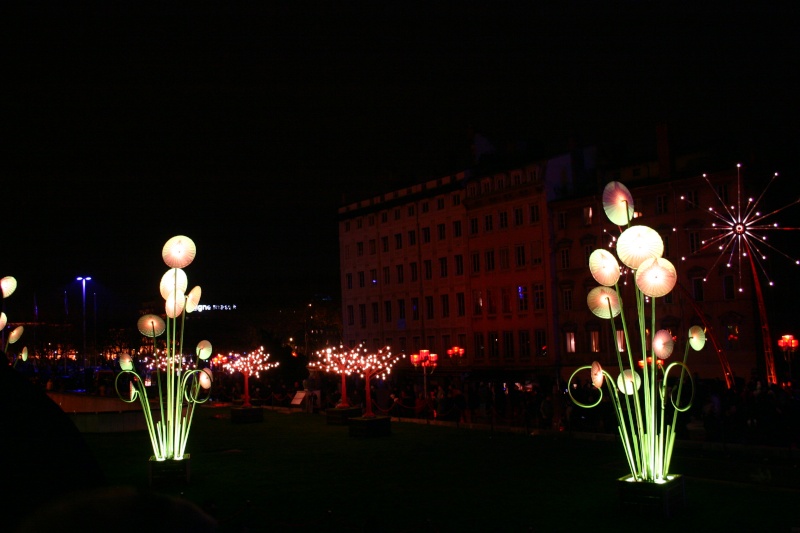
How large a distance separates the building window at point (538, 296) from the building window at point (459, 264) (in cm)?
682

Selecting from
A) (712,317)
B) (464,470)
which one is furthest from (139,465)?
(712,317)

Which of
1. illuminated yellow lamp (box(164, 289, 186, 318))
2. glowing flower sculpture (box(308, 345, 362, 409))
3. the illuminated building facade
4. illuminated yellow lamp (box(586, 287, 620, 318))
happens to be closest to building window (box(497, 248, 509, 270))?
the illuminated building facade

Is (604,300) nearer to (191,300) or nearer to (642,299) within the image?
(642,299)

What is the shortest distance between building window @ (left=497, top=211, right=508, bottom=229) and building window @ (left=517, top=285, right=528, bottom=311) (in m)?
4.24

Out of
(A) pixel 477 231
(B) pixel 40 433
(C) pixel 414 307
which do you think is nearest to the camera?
(B) pixel 40 433

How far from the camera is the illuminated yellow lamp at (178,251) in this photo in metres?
16.0

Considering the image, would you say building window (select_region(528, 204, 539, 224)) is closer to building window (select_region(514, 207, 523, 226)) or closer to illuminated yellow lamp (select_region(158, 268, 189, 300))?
building window (select_region(514, 207, 523, 226))

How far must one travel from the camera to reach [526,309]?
5219 centimetres

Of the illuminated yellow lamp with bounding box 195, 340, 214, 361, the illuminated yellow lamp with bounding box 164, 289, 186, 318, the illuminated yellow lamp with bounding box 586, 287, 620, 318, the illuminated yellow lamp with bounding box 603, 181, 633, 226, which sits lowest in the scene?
the illuminated yellow lamp with bounding box 195, 340, 214, 361

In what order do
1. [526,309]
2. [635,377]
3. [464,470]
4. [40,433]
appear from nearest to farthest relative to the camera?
[40,433] → [635,377] → [464,470] → [526,309]

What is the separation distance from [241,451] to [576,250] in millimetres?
31196

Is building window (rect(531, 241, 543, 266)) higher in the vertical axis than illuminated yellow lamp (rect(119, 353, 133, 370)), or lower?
higher

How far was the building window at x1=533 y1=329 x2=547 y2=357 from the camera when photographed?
50.8m

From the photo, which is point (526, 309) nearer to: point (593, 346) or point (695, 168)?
point (593, 346)
